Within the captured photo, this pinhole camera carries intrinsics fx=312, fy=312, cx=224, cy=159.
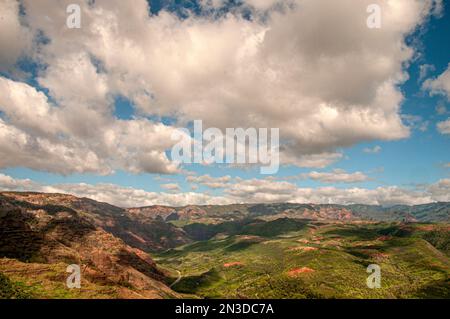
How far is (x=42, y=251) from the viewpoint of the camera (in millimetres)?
187000
